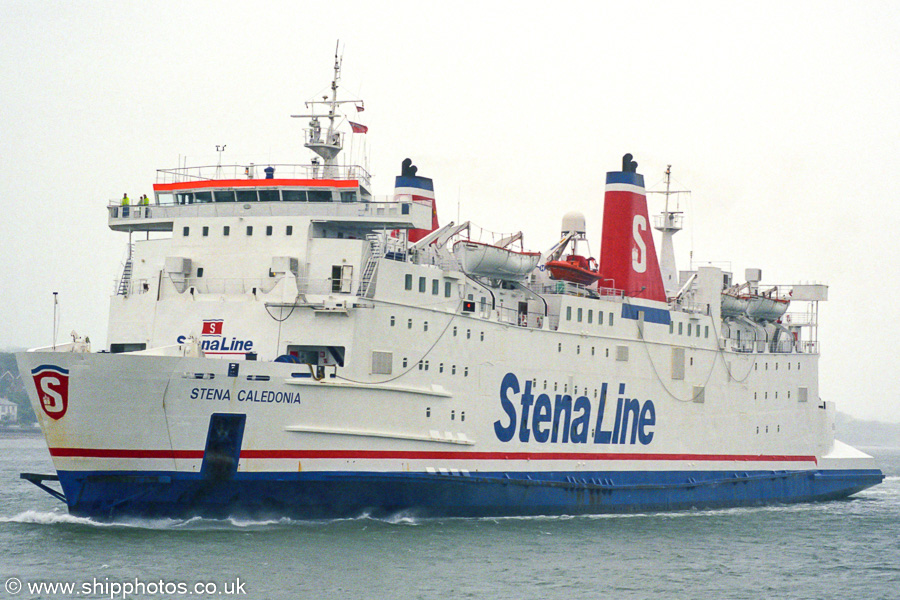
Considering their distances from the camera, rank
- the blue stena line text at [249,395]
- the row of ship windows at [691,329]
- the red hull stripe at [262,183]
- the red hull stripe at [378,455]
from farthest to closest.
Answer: the row of ship windows at [691,329], the red hull stripe at [262,183], the blue stena line text at [249,395], the red hull stripe at [378,455]

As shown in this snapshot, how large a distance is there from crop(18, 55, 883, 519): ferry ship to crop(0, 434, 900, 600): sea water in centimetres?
81

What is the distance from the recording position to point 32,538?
21.9 m

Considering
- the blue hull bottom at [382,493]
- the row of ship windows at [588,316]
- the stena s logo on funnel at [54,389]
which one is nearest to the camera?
the stena s logo on funnel at [54,389]

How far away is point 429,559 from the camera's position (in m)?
21.5

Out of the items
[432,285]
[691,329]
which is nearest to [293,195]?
[432,285]

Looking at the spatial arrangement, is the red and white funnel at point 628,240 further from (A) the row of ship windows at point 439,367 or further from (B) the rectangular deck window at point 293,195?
(B) the rectangular deck window at point 293,195

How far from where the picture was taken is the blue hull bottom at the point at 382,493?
21969 millimetres

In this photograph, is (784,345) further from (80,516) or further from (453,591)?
(80,516)

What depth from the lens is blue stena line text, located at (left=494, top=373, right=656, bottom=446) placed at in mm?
27609

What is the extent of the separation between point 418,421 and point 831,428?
66.3 feet

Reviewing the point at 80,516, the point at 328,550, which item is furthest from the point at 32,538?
the point at 328,550

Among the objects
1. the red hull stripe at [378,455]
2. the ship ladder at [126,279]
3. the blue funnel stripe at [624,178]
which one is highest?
the blue funnel stripe at [624,178]

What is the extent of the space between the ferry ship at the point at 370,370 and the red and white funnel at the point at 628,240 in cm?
6

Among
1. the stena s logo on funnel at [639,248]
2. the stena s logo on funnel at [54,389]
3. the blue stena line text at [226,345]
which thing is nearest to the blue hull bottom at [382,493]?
the stena s logo on funnel at [54,389]
